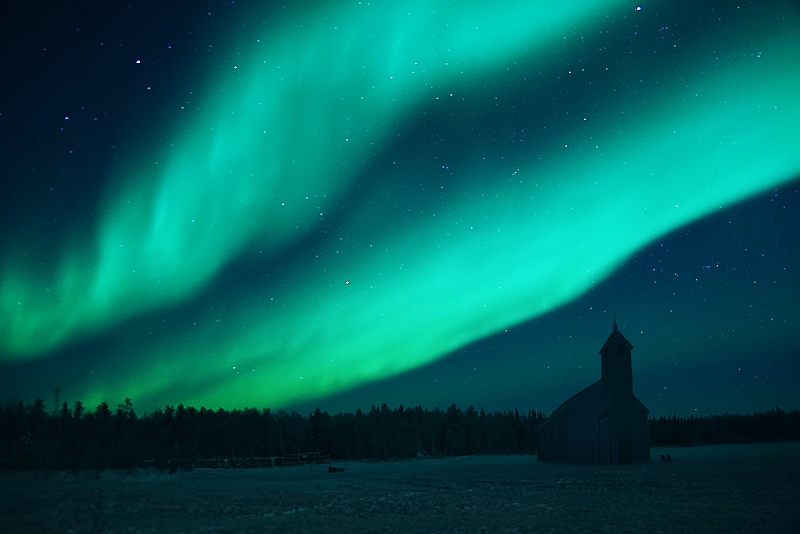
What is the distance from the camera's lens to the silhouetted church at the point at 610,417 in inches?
1853

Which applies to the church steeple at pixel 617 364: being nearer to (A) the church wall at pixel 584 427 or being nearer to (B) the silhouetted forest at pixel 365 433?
(A) the church wall at pixel 584 427

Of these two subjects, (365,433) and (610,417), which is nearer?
(610,417)

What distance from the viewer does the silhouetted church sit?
154ft

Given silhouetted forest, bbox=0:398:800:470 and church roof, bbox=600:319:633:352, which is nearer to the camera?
church roof, bbox=600:319:633:352

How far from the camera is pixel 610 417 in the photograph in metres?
47.1

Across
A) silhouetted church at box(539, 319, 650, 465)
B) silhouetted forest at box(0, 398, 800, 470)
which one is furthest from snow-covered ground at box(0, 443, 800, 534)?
silhouetted forest at box(0, 398, 800, 470)

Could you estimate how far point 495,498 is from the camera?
2202 cm

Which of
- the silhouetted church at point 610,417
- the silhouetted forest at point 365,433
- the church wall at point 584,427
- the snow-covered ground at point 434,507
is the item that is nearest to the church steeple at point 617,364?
the silhouetted church at point 610,417

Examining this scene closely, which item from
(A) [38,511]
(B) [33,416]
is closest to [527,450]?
(B) [33,416]

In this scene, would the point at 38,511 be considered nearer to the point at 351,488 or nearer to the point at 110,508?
the point at 110,508

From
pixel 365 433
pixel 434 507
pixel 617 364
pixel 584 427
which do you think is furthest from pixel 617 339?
pixel 365 433

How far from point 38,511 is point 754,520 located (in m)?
20.4

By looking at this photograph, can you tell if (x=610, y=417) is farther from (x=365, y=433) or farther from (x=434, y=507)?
(x=365, y=433)

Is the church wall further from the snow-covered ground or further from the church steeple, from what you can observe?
the snow-covered ground
